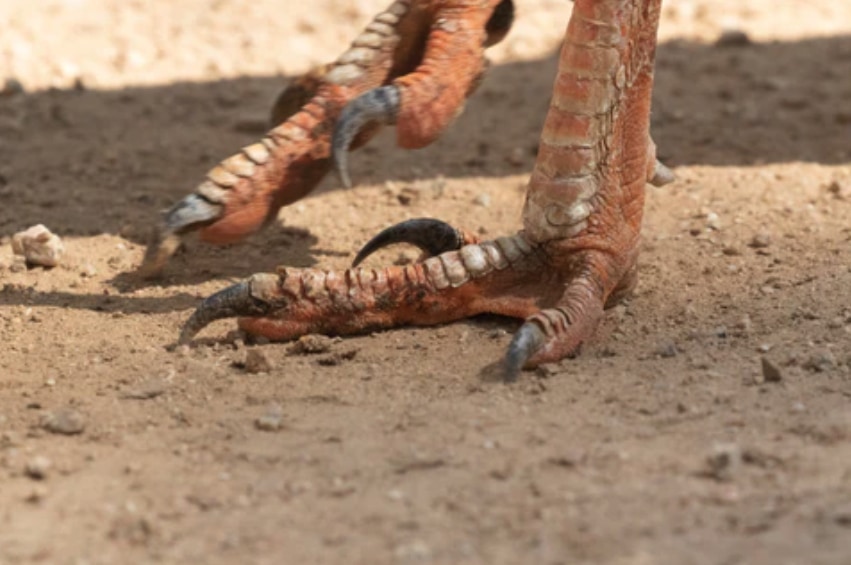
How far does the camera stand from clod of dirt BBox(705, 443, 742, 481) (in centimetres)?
387

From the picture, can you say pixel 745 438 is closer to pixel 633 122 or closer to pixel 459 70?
pixel 633 122

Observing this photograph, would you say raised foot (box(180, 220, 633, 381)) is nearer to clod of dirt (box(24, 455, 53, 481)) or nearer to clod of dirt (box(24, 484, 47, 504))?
clod of dirt (box(24, 455, 53, 481))

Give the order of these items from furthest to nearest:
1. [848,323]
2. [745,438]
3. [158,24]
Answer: [158,24], [848,323], [745,438]

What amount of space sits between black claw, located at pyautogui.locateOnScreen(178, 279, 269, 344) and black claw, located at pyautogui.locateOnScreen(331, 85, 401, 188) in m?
0.51

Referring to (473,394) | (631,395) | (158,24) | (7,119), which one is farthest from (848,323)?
(158,24)

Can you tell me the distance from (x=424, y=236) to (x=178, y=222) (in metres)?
0.83

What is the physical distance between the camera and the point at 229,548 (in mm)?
3652

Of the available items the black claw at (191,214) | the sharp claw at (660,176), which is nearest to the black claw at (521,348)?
the sharp claw at (660,176)

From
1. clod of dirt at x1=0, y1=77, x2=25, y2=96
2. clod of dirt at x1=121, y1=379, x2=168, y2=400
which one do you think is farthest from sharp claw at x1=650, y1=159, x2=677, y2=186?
clod of dirt at x1=0, y1=77, x2=25, y2=96

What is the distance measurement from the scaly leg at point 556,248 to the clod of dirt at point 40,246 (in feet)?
3.77

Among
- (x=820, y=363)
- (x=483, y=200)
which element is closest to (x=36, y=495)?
(x=820, y=363)

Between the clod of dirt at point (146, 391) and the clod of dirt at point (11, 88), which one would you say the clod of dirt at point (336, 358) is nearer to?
the clod of dirt at point (146, 391)

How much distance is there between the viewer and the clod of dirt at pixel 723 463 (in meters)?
3.87

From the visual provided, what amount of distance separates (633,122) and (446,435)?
1.45 metres
